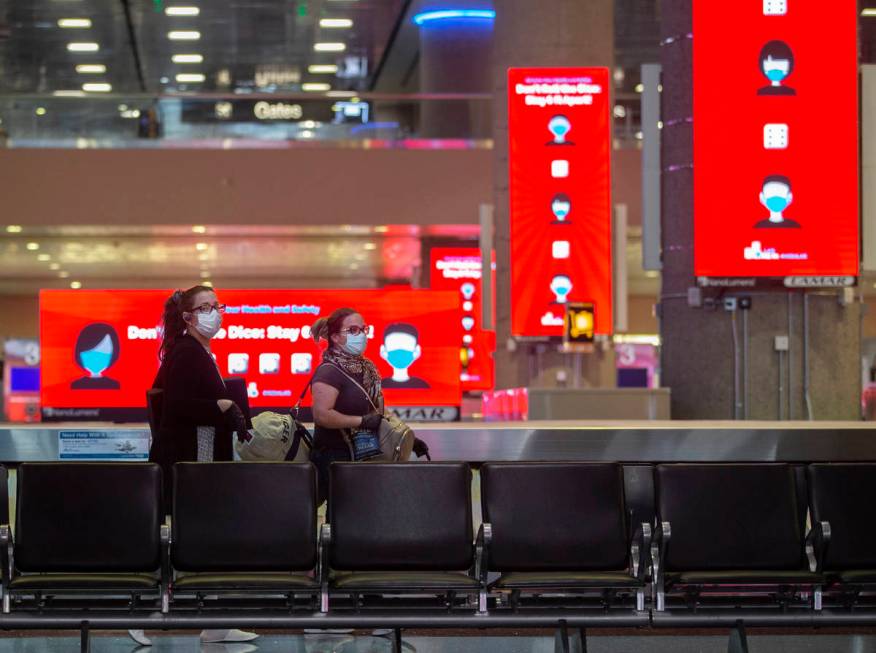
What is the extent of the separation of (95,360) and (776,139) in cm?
484

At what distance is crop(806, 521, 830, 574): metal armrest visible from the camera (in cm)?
570

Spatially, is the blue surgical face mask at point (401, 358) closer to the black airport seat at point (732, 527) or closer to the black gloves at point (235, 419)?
the black gloves at point (235, 419)

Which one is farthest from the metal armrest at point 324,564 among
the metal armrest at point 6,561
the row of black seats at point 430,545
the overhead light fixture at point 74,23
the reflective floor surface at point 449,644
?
the overhead light fixture at point 74,23

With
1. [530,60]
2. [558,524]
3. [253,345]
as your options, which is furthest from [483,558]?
[530,60]

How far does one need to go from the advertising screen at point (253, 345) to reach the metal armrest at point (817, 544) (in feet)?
15.6

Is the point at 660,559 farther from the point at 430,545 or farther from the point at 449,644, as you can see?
the point at 449,644

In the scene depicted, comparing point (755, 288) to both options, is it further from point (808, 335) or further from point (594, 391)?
point (594, 391)

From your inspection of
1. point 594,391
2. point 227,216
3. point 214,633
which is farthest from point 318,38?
point 214,633

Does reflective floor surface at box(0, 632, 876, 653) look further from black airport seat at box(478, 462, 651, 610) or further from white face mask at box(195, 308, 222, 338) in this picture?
white face mask at box(195, 308, 222, 338)

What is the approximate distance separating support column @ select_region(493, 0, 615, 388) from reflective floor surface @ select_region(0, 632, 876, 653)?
408 inches

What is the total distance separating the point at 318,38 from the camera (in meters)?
27.1

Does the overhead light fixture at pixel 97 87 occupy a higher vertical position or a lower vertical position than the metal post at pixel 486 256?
higher

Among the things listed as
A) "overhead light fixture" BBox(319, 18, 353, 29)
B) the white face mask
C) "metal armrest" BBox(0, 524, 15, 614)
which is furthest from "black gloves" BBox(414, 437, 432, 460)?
"overhead light fixture" BBox(319, 18, 353, 29)

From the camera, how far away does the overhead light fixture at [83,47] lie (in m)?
27.4
